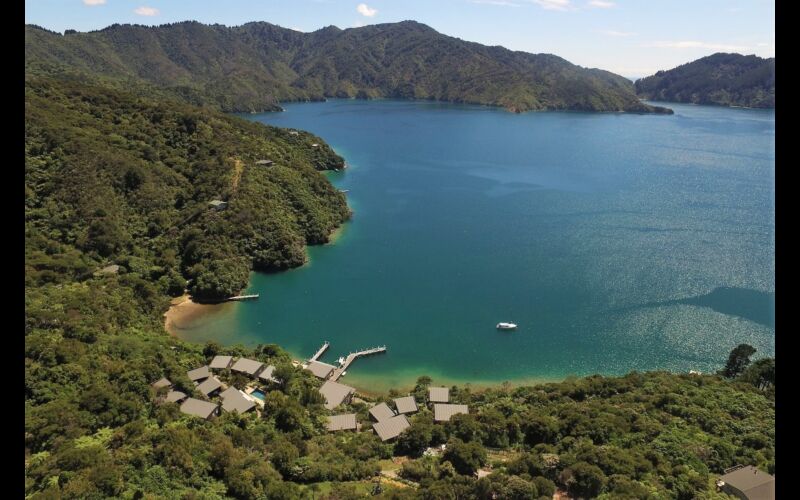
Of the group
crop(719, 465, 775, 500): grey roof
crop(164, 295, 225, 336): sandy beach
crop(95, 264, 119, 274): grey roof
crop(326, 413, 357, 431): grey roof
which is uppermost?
crop(95, 264, 119, 274): grey roof

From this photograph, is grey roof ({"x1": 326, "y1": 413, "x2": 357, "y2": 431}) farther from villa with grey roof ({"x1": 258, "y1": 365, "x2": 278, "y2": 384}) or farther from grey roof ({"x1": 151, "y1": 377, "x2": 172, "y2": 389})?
grey roof ({"x1": 151, "y1": 377, "x2": 172, "y2": 389})

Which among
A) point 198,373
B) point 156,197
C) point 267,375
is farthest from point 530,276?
point 156,197

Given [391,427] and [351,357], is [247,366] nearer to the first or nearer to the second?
[351,357]

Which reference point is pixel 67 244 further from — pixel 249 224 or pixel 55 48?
pixel 55 48

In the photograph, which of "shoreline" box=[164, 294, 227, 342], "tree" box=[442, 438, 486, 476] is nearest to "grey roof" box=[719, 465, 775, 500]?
"tree" box=[442, 438, 486, 476]

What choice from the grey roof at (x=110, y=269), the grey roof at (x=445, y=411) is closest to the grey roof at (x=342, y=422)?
the grey roof at (x=445, y=411)

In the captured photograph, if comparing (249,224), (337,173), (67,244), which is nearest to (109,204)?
(67,244)

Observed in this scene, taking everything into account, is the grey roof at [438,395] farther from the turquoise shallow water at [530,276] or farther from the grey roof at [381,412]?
the turquoise shallow water at [530,276]
